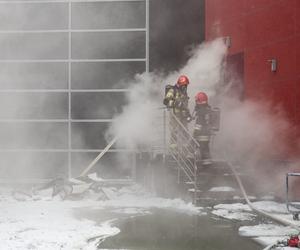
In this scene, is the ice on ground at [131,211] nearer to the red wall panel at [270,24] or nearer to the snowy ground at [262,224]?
the snowy ground at [262,224]

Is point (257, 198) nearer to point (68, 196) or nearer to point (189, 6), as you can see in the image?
point (68, 196)

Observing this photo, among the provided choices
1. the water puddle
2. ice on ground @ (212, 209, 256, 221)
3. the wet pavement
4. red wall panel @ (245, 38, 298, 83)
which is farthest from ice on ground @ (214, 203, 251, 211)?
red wall panel @ (245, 38, 298, 83)

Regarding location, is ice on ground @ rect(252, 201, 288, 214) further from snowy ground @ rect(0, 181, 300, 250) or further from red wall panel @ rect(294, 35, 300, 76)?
red wall panel @ rect(294, 35, 300, 76)

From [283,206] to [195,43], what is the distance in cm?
551

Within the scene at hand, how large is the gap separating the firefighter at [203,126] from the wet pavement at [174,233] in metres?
2.12

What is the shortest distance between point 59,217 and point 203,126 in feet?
12.7

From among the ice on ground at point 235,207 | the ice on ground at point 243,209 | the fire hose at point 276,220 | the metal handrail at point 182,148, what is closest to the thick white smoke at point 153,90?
the metal handrail at point 182,148

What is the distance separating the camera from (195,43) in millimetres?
13578

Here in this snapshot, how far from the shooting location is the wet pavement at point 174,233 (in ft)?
22.3

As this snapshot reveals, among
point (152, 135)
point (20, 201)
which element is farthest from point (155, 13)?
point (20, 201)

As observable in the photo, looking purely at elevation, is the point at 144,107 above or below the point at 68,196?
above

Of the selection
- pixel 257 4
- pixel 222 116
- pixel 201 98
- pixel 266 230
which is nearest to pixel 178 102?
pixel 201 98

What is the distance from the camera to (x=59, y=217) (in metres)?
8.74

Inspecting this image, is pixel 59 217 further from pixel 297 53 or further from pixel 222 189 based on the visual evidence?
pixel 297 53
